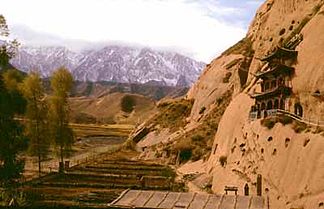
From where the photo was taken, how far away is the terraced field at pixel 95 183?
46.1m

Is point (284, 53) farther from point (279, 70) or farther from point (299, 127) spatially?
point (299, 127)

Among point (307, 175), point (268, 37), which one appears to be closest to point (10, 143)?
point (307, 175)

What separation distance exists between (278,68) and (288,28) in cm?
1633

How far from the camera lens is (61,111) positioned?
72312 millimetres

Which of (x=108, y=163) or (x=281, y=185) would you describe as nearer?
(x=281, y=185)

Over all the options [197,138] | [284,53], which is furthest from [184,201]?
[197,138]

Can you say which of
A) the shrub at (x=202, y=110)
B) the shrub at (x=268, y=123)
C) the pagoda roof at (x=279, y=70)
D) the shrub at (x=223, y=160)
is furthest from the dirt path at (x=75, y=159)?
the pagoda roof at (x=279, y=70)

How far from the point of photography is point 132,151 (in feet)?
363

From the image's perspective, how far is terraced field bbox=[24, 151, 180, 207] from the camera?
46062 mm

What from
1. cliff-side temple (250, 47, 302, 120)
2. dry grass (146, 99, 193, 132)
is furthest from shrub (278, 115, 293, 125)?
dry grass (146, 99, 193, 132)

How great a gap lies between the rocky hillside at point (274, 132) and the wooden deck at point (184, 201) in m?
5.50

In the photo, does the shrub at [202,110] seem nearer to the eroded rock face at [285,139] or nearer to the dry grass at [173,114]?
the dry grass at [173,114]

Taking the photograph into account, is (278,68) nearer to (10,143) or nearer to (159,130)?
(10,143)

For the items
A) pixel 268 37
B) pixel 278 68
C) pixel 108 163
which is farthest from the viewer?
pixel 108 163
